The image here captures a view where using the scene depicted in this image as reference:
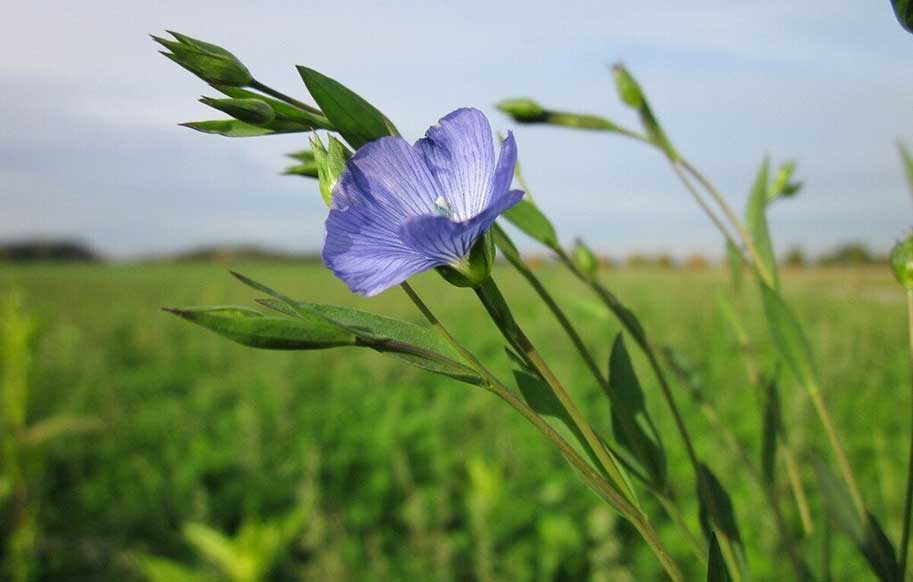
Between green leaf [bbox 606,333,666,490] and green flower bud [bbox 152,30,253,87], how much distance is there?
176mm

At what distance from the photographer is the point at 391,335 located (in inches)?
9.1

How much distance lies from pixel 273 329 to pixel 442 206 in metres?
0.07

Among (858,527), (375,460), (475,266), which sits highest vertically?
(475,266)

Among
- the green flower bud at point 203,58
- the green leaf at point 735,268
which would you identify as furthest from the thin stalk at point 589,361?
the green leaf at point 735,268

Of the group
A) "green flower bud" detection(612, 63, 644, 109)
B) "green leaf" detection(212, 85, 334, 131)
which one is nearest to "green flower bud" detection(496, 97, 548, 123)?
"green flower bud" detection(612, 63, 644, 109)

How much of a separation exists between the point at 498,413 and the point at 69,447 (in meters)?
0.90

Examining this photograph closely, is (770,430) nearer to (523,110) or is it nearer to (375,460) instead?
(523,110)

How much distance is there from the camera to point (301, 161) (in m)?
0.29

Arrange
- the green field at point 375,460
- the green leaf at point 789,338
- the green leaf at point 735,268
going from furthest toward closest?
1. the green field at point 375,460
2. the green leaf at point 735,268
3. the green leaf at point 789,338

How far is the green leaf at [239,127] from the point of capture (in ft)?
0.81

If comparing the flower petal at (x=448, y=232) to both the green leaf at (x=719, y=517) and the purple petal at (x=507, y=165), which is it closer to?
the purple petal at (x=507, y=165)

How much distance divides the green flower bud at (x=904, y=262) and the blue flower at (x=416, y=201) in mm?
178

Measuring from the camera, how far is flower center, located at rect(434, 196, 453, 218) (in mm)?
254

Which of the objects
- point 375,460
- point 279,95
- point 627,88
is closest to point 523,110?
point 627,88
